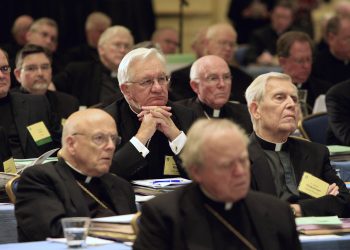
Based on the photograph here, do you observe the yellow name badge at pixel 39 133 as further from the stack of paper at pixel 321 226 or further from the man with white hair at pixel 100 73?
the stack of paper at pixel 321 226

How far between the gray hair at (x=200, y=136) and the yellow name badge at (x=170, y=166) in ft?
7.27

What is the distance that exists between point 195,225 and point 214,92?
3813 mm

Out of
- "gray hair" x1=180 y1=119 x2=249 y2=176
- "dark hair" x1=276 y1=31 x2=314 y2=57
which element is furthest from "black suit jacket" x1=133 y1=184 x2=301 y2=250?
"dark hair" x1=276 y1=31 x2=314 y2=57

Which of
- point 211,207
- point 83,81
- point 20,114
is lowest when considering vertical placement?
point 83,81

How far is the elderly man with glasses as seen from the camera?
6489 millimetres

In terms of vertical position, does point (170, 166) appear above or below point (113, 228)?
below

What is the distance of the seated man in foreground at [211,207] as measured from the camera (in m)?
4.36

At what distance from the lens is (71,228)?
470cm

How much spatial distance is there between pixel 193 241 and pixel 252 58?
994 cm

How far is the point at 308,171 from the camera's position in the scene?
20.2ft

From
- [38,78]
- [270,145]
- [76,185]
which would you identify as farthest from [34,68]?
[76,185]

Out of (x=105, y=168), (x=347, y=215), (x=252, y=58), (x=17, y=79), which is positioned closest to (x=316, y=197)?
(x=347, y=215)

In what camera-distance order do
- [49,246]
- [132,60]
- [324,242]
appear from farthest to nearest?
[132,60]
[324,242]
[49,246]

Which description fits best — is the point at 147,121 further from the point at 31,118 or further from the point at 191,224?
the point at 191,224
